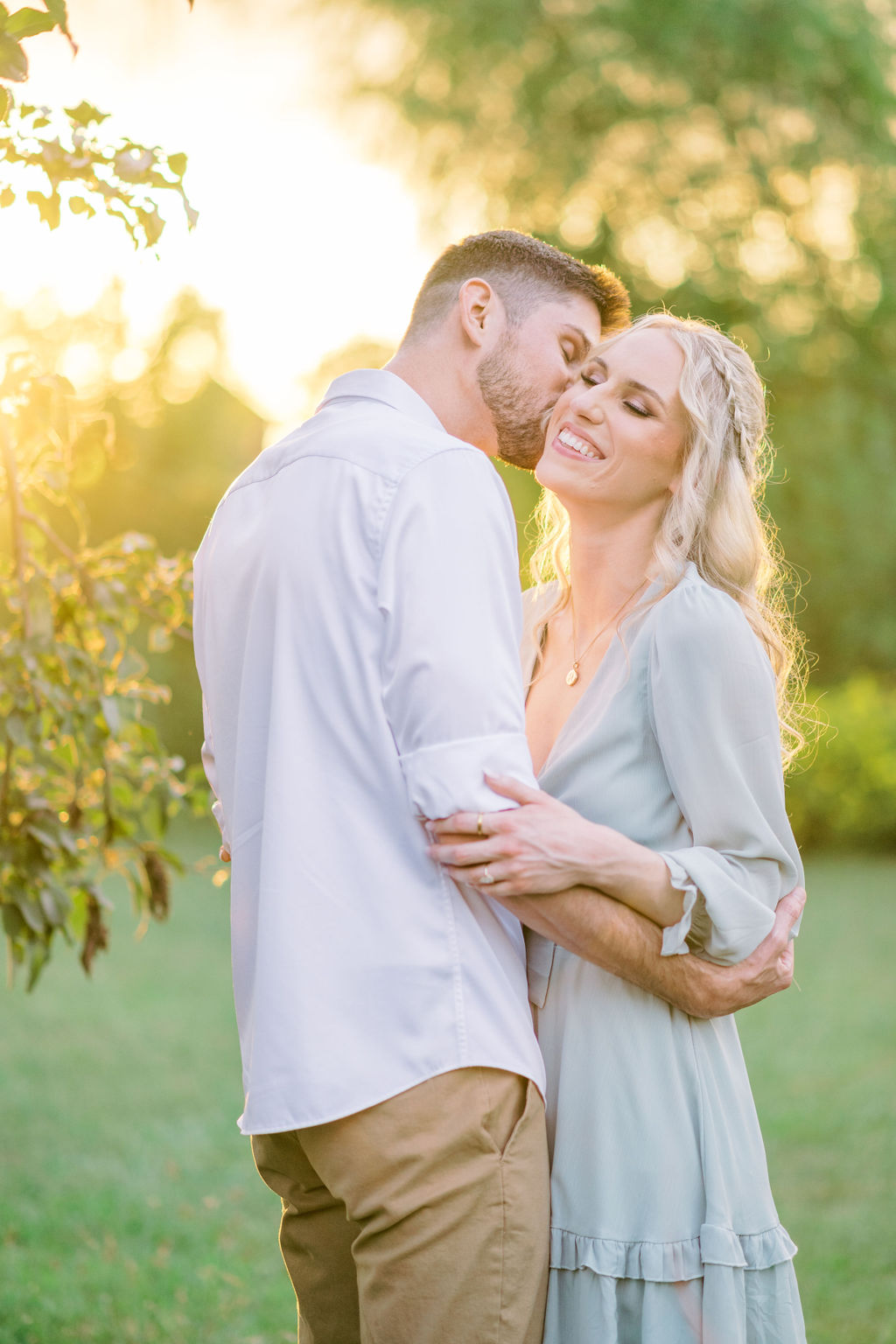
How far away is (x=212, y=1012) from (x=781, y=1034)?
341cm

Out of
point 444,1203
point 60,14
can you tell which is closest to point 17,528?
point 60,14

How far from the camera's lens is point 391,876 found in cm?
180

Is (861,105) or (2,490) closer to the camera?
(2,490)

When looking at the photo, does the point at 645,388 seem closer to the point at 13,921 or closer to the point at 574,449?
the point at 574,449

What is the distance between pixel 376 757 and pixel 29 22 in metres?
1.07

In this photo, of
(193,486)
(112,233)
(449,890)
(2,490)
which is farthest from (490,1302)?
(193,486)

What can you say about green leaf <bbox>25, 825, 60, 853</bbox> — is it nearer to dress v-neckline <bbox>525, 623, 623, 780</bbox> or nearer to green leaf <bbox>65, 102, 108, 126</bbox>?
dress v-neckline <bbox>525, 623, 623, 780</bbox>

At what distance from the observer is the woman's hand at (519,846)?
5.84 ft

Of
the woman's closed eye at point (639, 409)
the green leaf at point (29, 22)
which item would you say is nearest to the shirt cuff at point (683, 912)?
the woman's closed eye at point (639, 409)

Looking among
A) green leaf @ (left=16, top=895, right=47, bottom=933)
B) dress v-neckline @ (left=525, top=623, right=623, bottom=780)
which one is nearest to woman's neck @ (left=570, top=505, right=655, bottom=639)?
dress v-neckline @ (left=525, top=623, right=623, bottom=780)

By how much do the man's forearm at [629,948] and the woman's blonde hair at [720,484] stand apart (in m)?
0.64

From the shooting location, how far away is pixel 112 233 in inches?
82.9

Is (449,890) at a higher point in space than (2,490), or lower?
lower

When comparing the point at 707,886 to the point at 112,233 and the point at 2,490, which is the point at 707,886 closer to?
the point at 112,233
